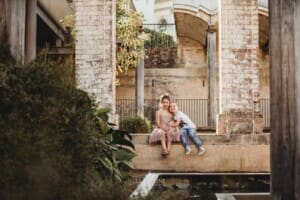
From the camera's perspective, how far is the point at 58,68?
438 cm

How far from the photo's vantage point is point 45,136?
3.89 m

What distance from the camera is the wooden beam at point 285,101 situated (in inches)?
144

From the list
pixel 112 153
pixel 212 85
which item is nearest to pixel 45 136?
pixel 112 153

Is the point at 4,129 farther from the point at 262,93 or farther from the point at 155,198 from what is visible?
the point at 262,93

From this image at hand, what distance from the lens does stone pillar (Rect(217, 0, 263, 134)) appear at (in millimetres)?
12125

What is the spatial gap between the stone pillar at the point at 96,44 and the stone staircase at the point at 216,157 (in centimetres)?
204

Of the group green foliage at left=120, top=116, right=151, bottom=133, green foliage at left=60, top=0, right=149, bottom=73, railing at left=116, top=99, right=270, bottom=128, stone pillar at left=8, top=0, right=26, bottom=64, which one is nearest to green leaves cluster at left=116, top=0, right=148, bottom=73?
green foliage at left=60, top=0, right=149, bottom=73

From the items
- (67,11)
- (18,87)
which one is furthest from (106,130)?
(67,11)

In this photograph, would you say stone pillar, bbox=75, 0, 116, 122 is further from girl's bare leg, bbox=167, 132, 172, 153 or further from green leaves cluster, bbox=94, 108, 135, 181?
green leaves cluster, bbox=94, 108, 135, 181

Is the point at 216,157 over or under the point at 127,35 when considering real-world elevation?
under

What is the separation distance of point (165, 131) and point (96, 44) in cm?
298

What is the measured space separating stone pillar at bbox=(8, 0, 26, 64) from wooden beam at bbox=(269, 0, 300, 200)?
196 cm

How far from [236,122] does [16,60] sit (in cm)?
860

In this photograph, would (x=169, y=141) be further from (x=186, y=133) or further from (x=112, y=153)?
(x=112, y=153)
